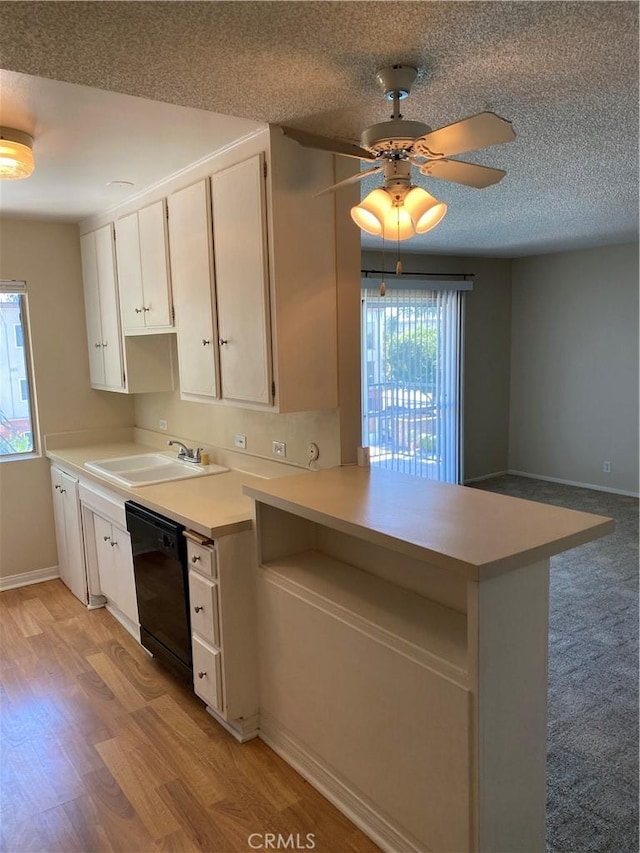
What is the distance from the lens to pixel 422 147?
6.06ft

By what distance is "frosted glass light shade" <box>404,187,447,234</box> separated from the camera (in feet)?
6.46

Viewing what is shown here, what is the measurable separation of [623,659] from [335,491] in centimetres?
197

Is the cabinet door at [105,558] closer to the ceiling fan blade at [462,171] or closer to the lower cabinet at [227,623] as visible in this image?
the lower cabinet at [227,623]

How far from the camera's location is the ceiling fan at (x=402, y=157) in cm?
180

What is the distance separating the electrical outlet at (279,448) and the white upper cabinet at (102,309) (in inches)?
54.3

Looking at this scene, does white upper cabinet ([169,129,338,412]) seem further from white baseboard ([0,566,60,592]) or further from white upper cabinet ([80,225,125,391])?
white baseboard ([0,566,60,592])

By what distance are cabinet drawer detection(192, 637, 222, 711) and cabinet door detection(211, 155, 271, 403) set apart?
1.10 metres

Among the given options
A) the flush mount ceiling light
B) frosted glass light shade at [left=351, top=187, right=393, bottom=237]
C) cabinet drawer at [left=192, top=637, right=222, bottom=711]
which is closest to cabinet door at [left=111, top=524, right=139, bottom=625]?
cabinet drawer at [left=192, top=637, right=222, bottom=711]

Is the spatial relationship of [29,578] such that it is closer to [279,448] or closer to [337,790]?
[279,448]

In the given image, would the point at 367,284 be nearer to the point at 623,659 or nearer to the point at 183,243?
the point at 183,243

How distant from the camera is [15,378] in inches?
170

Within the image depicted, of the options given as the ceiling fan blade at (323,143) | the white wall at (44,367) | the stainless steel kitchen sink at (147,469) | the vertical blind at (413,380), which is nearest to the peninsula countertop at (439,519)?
the stainless steel kitchen sink at (147,469)

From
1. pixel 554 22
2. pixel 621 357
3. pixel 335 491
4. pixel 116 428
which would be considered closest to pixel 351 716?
pixel 335 491
